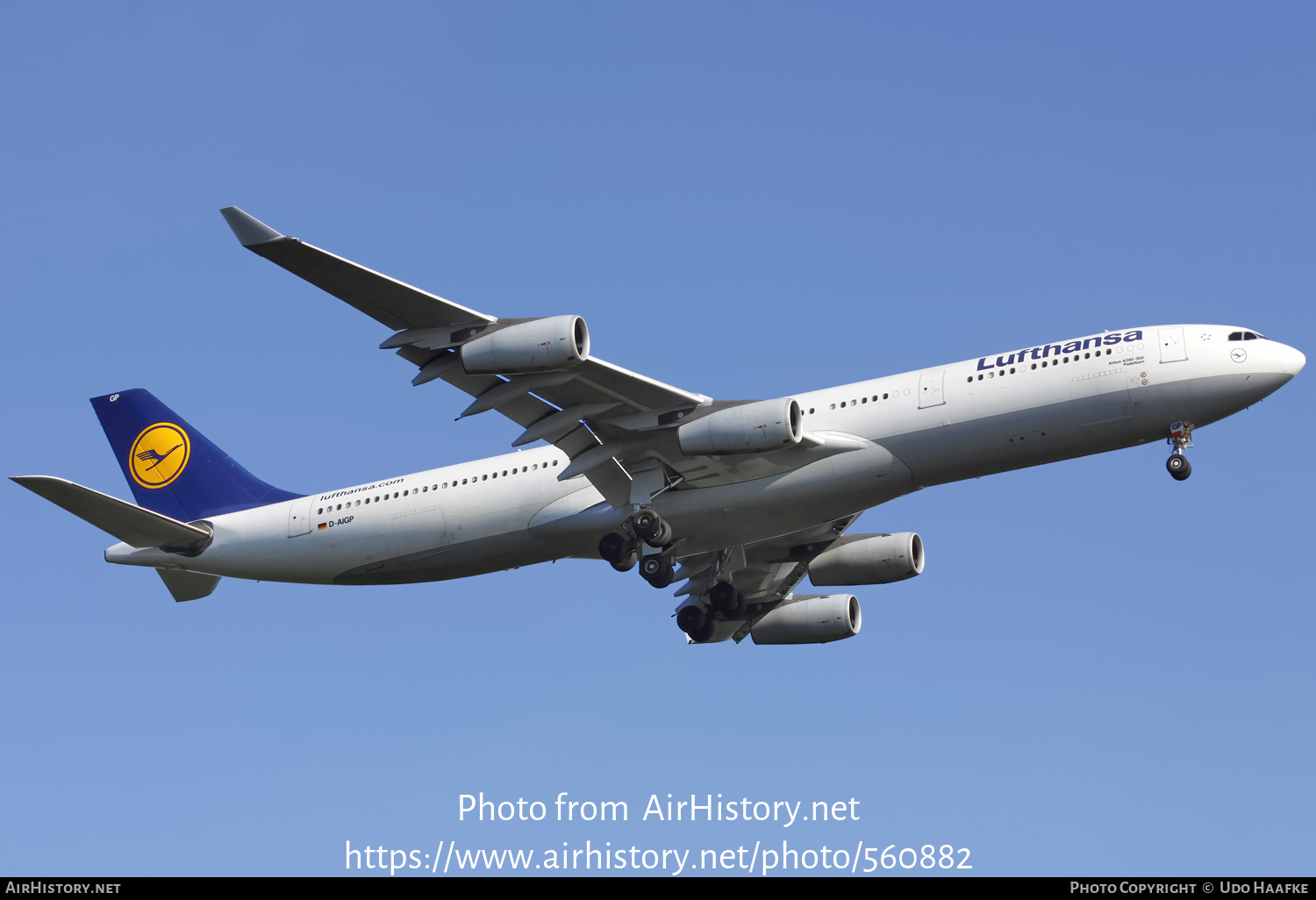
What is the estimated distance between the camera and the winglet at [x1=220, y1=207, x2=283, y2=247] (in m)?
28.4

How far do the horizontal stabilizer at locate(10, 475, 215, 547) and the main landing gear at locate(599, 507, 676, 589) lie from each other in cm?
1131

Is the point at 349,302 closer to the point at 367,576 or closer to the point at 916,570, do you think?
the point at 367,576

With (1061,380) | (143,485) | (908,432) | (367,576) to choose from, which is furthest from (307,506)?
(1061,380)

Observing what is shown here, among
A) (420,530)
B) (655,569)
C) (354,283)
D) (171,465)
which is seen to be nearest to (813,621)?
(655,569)

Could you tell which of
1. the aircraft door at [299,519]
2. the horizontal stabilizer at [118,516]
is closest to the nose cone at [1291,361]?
the aircraft door at [299,519]

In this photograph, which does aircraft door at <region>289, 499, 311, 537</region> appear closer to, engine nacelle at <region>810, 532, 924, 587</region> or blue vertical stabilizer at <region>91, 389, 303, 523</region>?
blue vertical stabilizer at <region>91, 389, 303, 523</region>

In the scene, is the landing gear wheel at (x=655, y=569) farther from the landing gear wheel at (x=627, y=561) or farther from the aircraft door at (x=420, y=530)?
the aircraft door at (x=420, y=530)

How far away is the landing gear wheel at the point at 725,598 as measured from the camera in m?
37.4

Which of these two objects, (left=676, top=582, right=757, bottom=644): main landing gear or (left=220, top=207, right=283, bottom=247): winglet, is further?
(left=676, top=582, right=757, bottom=644): main landing gear

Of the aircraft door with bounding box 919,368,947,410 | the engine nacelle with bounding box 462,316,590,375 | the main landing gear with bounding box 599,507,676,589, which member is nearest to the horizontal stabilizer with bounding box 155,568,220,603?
the main landing gear with bounding box 599,507,676,589

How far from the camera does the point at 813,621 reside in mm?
39031

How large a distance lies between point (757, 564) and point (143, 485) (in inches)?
684
